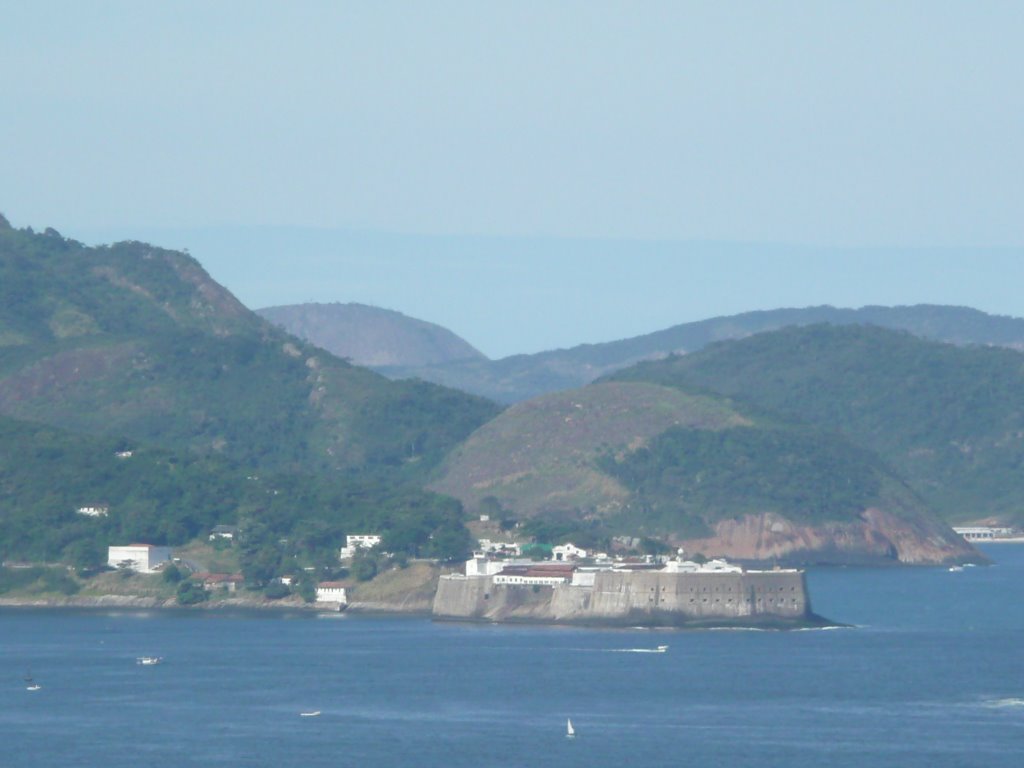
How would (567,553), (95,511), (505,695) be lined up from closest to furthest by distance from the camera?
1. (505,695)
2. (567,553)
3. (95,511)

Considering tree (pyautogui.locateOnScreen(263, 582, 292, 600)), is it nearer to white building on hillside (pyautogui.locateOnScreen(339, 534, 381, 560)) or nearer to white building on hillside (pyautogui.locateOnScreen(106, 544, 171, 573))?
white building on hillside (pyautogui.locateOnScreen(339, 534, 381, 560))

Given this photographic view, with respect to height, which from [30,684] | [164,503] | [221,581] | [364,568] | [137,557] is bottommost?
[30,684]

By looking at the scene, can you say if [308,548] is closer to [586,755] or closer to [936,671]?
[936,671]

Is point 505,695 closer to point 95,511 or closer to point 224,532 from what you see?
point 224,532

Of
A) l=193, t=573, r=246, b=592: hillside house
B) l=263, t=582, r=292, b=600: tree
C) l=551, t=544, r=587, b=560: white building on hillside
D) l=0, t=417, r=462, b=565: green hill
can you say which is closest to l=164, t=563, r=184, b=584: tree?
l=193, t=573, r=246, b=592: hillside house

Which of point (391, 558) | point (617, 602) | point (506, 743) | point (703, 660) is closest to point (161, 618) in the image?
point (391, 558)

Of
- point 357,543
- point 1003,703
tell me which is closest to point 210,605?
point 357,543
